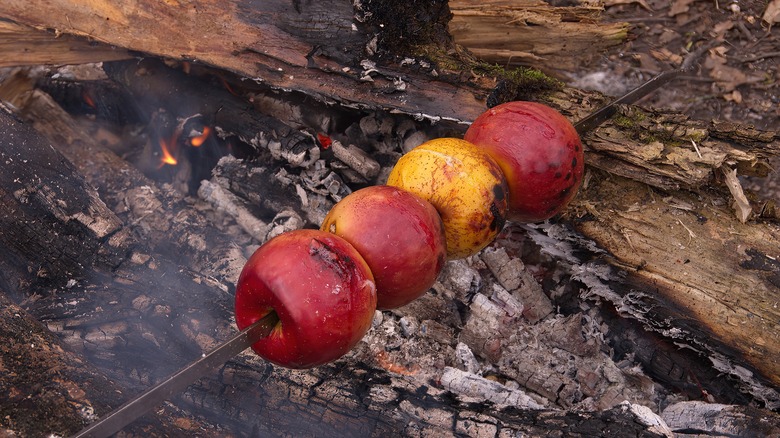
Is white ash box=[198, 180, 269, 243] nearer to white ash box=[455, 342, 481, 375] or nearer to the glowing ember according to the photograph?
the glowing ember

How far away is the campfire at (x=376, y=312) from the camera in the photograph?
2.62 m

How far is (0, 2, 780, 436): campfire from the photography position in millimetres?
2621

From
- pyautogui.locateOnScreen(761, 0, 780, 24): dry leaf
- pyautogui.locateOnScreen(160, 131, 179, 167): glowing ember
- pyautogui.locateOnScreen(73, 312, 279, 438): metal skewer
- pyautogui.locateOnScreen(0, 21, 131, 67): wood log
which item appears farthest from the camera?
pyautogui.locateOnScreen(761, 0, 780, 24): dry leaf

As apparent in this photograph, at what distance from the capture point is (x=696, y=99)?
547 centimetres

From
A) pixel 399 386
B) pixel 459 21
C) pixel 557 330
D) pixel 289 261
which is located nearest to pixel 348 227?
pixel 289 261

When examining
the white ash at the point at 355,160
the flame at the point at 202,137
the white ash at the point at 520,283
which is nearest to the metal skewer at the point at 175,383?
the white ash at the point at 355,160

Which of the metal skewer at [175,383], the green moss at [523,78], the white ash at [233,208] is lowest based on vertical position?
the white ash at [233,208]

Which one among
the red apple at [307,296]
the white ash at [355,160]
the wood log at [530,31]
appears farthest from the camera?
the wood log at [530,31]

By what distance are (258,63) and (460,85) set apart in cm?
131

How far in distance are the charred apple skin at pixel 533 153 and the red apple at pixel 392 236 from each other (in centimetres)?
58

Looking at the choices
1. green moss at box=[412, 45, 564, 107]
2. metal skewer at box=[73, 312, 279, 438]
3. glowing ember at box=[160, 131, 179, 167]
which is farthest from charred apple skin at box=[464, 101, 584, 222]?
glowing ember at box=[160, 131, 179, 167]

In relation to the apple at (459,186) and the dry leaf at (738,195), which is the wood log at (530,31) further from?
the apple at (459,186)

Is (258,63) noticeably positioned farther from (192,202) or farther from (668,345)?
(668,345)

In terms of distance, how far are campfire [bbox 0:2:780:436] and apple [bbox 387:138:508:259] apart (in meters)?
0.76
